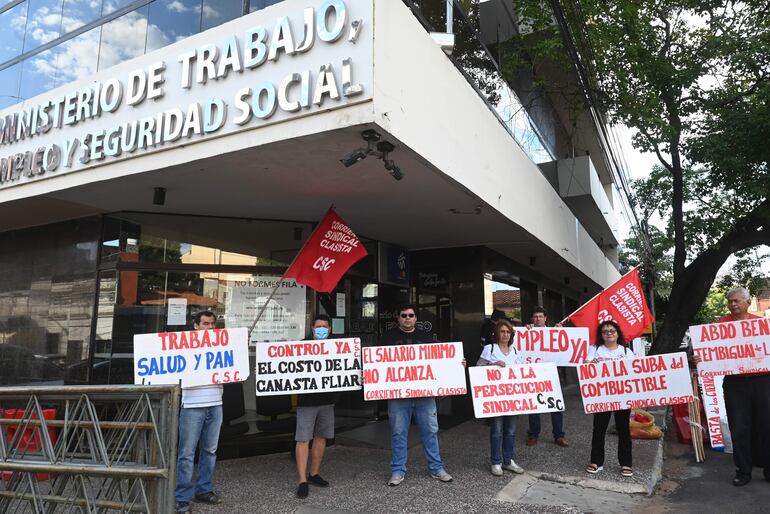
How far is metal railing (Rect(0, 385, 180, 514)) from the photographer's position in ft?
11.6

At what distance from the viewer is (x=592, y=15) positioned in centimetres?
982

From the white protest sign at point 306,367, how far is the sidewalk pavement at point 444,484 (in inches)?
41.1

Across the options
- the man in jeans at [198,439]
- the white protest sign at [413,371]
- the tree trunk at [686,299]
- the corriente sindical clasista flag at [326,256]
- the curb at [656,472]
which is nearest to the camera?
the man in jeans at [198,439]

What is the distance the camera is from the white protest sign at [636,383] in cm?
592

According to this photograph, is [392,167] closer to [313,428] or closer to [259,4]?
[259,4]

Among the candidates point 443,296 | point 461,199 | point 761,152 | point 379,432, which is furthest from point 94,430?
point 761,152

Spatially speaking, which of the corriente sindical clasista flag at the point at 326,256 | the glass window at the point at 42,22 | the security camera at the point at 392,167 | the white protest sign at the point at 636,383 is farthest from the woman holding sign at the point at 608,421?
the glass window at the point at 42,22

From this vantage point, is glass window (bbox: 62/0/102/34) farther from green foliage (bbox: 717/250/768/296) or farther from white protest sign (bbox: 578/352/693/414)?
green foliage (bbox: 717/250/768/296)

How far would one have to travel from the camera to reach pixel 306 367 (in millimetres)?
5758

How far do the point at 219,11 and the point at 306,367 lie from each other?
12.7ft

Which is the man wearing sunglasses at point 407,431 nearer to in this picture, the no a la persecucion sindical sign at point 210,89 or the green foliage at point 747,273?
the no a la persecucion sindical sign at point 210,89

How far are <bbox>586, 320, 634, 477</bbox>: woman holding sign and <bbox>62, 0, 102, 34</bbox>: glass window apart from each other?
297 inches

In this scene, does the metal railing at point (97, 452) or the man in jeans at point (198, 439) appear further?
the man in jeans at point (198, 439)

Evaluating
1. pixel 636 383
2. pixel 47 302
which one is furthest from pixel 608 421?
pixel 47 302
